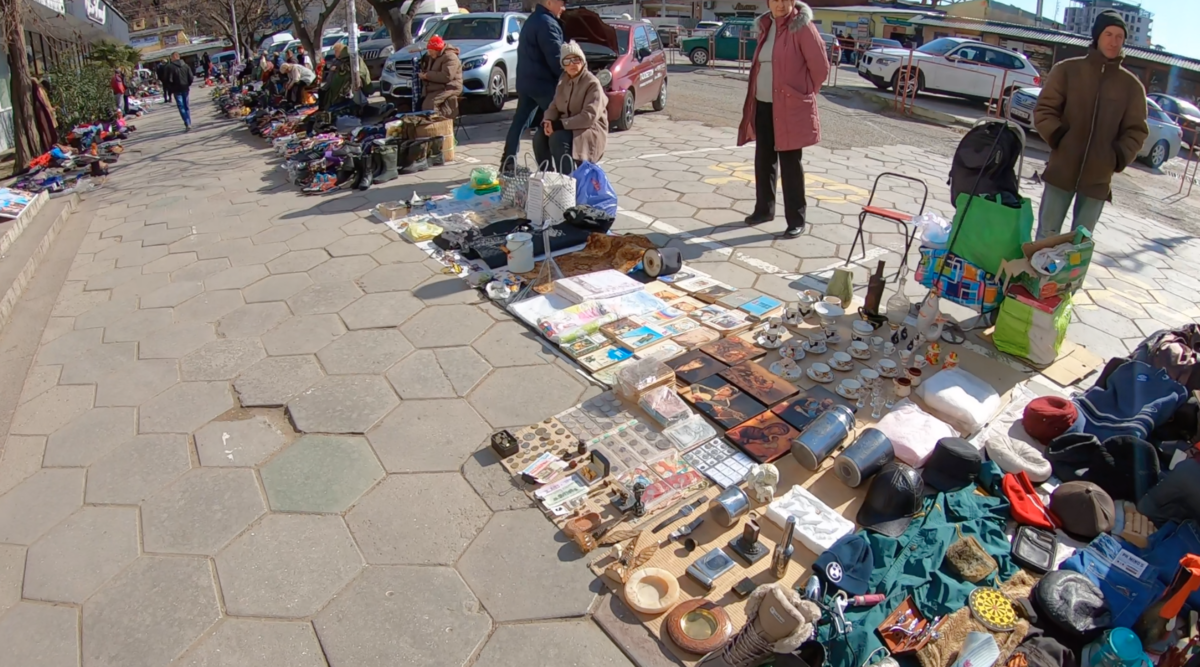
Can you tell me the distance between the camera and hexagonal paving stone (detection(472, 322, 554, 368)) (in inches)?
153

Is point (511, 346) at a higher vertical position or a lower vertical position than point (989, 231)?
lower

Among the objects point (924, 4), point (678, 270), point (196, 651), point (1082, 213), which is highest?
point (924, 4)

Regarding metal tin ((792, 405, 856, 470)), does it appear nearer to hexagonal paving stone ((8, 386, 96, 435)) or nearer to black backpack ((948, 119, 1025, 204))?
black backpack ((948, 119, 1025, 204))

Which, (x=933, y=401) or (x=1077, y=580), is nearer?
(x=1077, y=580)

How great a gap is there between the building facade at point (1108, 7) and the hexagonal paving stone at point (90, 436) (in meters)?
39.9

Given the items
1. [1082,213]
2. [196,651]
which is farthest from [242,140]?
[1082,213]

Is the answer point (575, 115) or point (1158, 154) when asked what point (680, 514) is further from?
point (1158, 154)

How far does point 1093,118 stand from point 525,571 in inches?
173

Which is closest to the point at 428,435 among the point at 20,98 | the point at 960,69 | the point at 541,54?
the point at 541,54

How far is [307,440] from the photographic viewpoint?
10.7 ft

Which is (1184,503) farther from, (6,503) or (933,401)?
(6,503)

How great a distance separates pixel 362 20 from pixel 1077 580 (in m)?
48.5

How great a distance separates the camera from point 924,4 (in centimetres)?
3959

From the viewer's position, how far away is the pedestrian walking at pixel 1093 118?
13.2ft
